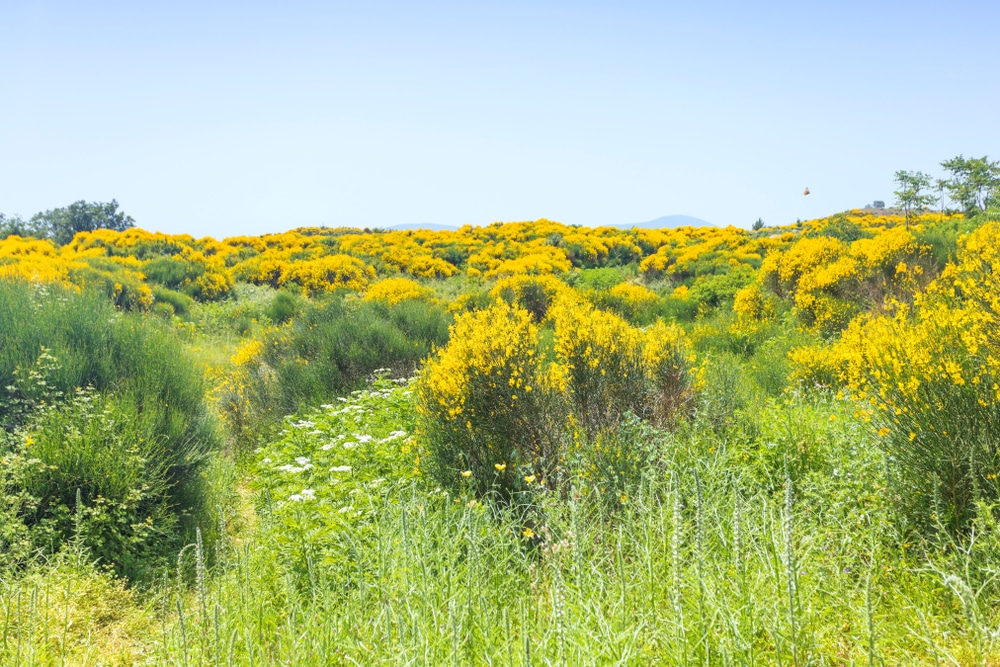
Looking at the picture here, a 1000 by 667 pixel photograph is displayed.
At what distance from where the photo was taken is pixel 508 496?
16.3 ft

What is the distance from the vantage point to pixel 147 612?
4289 millimetres

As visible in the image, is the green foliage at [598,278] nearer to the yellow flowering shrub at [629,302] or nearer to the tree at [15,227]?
the yellow flowering shrub at [629,302]

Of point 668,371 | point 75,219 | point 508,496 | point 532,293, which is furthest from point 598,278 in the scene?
point 75,219

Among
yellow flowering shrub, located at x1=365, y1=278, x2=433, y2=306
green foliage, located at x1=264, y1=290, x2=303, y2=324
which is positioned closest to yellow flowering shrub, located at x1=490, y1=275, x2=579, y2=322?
yellow flowering shrub, located at x1=365, y1=278, x2=433, y2=306

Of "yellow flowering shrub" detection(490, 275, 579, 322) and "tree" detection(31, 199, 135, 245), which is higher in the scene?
"tree" detection(31, 199, 135, 245)

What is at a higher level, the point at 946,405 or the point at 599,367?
the point at 946,405

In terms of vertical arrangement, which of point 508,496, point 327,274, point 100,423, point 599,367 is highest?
point 327,274

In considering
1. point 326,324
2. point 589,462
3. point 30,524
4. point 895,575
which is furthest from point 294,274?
point 895,575

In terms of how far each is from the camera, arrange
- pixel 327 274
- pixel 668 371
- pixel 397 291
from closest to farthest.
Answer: pixel 668 371 → pixel 397 291 → pixel 327 274

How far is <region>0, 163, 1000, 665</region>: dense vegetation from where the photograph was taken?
266 cm

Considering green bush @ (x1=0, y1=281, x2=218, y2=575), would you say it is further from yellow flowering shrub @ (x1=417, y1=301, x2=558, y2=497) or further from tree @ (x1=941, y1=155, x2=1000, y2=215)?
tree @ (x1=941, y1=155, x2=1000, y2=215)

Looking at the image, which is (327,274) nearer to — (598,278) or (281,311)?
(281,311)

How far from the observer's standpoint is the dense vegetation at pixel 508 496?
266 centimetres

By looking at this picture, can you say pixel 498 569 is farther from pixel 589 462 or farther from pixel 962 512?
pixel 962 512
